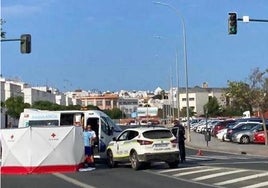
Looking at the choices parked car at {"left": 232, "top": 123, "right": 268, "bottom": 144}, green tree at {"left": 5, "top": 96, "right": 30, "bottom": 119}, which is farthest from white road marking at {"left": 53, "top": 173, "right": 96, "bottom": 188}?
green tree at {"left": 5, "top": 96, "right": 30, "bottom": 119}

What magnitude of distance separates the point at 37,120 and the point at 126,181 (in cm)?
1357

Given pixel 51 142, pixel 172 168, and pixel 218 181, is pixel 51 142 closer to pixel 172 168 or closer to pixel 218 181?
pixel 172 168

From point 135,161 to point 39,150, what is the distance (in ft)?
11.9

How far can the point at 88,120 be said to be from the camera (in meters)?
29.0

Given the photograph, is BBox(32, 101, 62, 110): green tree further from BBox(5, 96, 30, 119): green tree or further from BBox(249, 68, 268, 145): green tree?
BBox(249, 68, 268, 145): green tree

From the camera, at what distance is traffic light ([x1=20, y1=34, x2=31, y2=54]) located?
1249 inches

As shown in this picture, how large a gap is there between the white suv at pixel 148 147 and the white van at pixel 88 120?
3648 millimetres

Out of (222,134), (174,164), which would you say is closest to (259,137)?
(222,134)

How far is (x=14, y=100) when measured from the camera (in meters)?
108

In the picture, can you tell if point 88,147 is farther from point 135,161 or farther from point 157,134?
point 157,134

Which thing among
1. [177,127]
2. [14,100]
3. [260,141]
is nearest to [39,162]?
[177,127]

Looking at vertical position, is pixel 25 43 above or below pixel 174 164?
above

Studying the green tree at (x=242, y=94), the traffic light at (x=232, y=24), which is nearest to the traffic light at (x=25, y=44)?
the traffic light at (x=232, y=24)

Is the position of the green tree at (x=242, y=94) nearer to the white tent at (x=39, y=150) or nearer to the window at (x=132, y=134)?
the window at (x=132, y=134)
